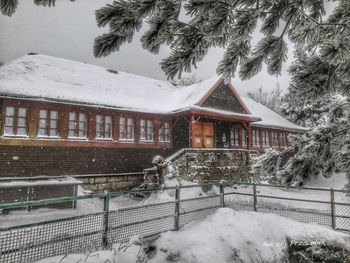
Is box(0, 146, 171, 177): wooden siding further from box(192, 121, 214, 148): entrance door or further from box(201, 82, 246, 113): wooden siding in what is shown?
box(201, 82, 246, 113): wooden siding

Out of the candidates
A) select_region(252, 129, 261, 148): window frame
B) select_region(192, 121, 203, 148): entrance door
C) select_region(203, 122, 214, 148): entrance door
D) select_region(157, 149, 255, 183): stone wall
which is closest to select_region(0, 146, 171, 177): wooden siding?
select_region(157, 149, 255, 183): stone wall

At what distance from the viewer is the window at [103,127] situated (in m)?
12.5

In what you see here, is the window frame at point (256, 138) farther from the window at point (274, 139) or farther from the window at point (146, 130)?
the window at point (146, 130)

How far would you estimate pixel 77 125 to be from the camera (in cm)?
1184

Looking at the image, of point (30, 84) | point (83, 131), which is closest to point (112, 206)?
point (83, 131)

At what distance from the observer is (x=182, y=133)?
53.8ft

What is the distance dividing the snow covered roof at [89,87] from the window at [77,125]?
3.21 feet

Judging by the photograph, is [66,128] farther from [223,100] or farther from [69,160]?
[223,100]

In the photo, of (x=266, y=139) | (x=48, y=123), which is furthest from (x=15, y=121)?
(x=266, y=139)

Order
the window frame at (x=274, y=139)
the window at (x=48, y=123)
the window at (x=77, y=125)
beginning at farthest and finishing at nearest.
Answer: the window frame at (x=274, y=139), the window at (x=77, y=125), the window at (x=48, y=123)

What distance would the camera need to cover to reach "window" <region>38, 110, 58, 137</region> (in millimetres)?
10859

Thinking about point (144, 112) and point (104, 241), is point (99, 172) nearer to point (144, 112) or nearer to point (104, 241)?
point (144, 112)

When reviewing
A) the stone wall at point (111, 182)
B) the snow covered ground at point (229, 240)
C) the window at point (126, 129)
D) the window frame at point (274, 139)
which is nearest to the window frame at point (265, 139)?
the window frame at point (274, 139)

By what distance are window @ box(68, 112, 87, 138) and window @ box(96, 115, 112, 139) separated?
0.70 m
